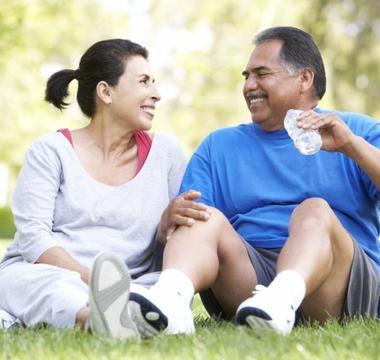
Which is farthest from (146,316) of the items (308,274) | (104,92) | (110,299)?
(104,92)

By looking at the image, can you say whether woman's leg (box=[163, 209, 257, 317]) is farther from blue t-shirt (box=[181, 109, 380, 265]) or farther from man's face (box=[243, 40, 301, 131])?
man's face (box=[243, 40, 301, 131])

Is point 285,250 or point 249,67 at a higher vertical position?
point 249,67

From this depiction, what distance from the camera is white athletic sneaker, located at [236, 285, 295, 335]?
329 centimetres

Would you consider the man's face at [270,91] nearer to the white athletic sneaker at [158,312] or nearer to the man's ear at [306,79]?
the man's ear at [306,79]

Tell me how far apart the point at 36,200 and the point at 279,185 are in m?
1.06

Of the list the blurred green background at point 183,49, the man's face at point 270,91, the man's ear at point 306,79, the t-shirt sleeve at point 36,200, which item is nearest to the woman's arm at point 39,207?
the t-shirt sleeve at point 36,200

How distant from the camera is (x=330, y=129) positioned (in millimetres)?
3904

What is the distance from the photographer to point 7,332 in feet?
12.0

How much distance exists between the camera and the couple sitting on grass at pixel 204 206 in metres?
3.64

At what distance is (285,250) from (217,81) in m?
24.9

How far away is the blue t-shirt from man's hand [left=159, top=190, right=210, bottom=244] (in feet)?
1.08

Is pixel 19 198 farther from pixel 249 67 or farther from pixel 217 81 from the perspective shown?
pixel 217 81

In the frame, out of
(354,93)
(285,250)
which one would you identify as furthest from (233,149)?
(354,93)

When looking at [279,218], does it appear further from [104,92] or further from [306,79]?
[104,92]
